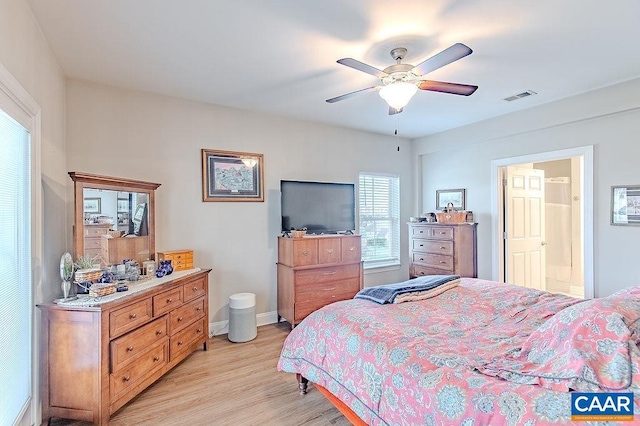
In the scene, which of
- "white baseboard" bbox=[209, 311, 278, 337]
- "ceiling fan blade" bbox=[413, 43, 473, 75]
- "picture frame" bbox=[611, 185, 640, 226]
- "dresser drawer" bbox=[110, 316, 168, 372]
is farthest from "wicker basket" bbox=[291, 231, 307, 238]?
"picture frame" bbox=[611, 185, 640, 226]

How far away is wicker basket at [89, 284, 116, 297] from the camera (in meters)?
2.25

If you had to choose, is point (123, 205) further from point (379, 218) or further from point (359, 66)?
point (379, 218)

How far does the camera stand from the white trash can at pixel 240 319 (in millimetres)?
3535

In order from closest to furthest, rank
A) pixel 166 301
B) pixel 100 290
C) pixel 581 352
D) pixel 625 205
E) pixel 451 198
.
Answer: pixel 581 352 < pixel 100 290 < pixel 166 301 < pixel 625 205 < pixel 451 198

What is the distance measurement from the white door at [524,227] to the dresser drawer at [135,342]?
14.2 ft

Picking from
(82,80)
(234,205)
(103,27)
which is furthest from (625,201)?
(82,80)

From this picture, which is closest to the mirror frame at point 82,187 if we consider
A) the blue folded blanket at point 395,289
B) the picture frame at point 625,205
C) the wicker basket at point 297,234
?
the wicker basket at point 297,234

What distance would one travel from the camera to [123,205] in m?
2.96

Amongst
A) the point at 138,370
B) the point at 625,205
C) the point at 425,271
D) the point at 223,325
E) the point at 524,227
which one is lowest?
the point at 223,325

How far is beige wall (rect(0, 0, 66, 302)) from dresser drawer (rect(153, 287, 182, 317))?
0.73 metres

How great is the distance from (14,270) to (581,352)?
2981 millimetres

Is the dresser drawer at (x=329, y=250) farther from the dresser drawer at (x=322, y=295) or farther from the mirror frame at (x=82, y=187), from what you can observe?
the mirror frame at (x=82, y=187)

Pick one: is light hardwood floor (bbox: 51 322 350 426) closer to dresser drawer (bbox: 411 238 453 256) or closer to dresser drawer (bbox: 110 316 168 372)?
dresser drawer (bbox: 110 316 168 372)

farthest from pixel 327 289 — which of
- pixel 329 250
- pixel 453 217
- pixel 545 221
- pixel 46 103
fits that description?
pixel 545 221
